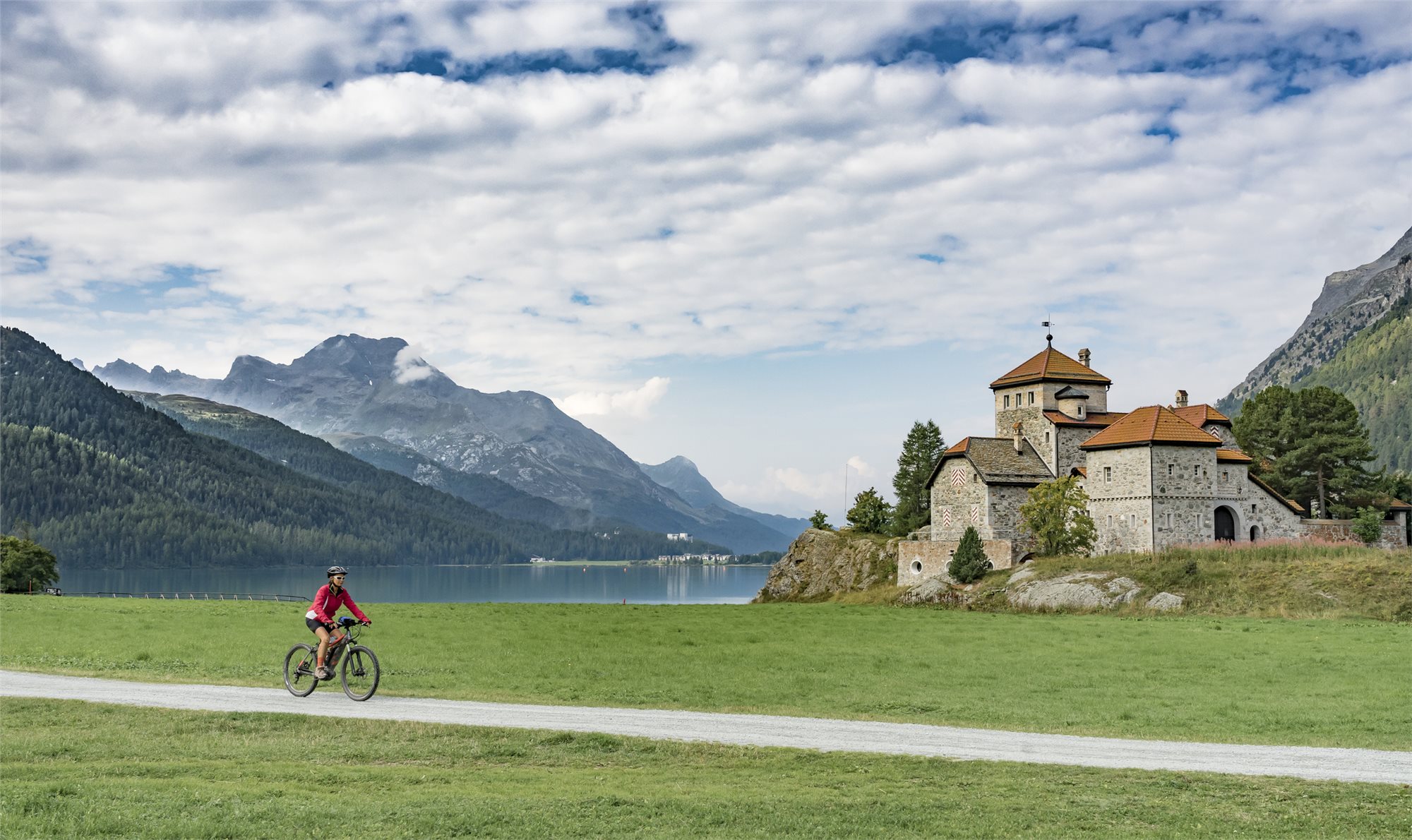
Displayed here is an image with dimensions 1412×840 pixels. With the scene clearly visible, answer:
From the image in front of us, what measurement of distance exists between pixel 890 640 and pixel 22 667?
29.2m

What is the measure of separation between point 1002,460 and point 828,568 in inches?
780

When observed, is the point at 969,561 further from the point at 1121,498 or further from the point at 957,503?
the point at 1121,498

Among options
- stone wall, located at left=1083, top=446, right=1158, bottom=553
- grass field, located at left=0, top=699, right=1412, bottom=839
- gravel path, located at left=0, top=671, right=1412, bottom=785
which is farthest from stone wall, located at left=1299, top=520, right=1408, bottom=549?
grass field, located at left=0, top=699, right=1412, bottom=839

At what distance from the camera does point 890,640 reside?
41219mm

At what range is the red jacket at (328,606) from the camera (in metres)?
23.5

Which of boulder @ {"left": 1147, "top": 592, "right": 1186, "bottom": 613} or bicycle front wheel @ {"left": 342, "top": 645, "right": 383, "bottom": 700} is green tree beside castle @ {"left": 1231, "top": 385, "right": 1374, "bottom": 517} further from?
bicycle front wheel @ {"left": 342, "top": 645, "right": 383, "bottom": 700}

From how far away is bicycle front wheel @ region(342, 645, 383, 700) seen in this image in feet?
76.4

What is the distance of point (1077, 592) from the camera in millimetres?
59531

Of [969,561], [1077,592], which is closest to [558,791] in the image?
[1077,592]

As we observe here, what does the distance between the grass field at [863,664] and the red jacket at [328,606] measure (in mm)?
2612

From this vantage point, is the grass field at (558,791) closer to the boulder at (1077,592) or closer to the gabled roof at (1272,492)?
the boulder at (1077,592)

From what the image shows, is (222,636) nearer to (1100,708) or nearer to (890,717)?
(890,717)

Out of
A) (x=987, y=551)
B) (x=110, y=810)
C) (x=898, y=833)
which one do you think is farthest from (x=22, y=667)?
(x=987, y=551)

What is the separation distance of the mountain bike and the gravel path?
1.02 ft
